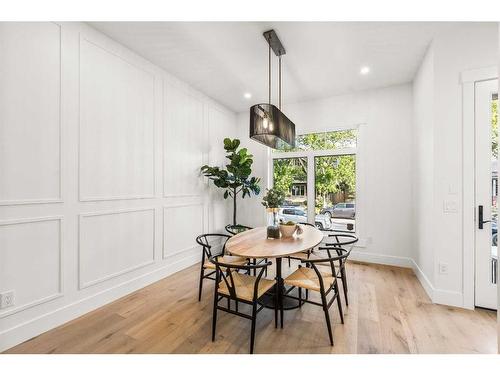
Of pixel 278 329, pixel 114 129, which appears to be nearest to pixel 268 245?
pixel 278 329

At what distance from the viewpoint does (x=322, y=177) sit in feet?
14.4

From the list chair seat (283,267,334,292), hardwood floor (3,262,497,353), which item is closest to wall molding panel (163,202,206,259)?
hardwood floor (3,262,497,353)

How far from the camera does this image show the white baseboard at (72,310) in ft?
6.17

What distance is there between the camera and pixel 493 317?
88.6 inches

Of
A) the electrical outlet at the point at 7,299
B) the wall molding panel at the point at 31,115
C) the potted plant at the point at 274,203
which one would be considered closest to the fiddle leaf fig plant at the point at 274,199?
the potted plant at the point at 274,203

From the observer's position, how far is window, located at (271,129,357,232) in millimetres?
4160

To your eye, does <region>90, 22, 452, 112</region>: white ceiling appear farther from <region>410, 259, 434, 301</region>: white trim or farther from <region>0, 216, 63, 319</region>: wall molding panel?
<region>410, 259, 434, 301</region>: white trim

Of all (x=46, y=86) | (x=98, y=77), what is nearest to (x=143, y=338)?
(x=46, y=86)

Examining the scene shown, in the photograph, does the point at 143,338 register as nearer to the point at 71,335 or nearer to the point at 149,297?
the point at 71,335

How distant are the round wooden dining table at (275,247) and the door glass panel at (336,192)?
167cm

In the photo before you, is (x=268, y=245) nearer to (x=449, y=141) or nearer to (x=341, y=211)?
(x=449, y=141)

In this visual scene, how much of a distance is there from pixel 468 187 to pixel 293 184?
260 centimetres

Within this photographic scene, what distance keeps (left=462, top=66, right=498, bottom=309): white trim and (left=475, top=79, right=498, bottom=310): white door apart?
0.13ft
